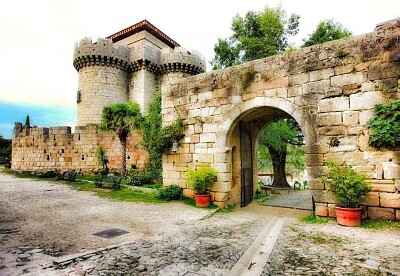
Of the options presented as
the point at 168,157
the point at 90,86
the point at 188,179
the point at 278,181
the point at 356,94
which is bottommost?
the point at 278,181

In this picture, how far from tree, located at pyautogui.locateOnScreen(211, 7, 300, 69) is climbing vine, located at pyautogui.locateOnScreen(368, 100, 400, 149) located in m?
12.0

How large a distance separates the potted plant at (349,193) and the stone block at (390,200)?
32 cm

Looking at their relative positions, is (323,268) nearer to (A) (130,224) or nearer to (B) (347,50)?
(A) (130,224)

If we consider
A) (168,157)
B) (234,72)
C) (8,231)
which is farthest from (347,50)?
(8,231)

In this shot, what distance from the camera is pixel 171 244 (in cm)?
427

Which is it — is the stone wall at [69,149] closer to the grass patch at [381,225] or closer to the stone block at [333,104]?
the stone block at [333,104]

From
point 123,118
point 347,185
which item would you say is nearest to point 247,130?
point 347,185

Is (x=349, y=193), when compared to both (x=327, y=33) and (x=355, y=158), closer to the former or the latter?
(x=355, y=158)

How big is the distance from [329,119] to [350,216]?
2.19 meters

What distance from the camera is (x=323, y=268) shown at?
3.28m

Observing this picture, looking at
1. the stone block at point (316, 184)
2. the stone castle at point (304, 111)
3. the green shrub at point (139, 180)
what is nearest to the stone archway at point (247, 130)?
the stone castle at point (304, 111)

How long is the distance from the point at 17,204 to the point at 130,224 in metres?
4.52

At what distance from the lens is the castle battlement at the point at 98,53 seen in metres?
19.5

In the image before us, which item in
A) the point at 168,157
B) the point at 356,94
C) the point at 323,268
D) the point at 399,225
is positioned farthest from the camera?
the point at 168,157
